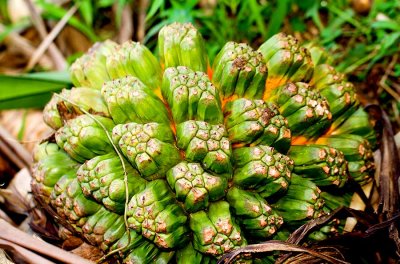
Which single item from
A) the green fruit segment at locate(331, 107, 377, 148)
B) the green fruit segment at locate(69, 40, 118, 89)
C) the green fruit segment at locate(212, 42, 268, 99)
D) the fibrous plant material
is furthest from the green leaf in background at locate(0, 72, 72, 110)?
the green fruit segment at locate(331, 107, 377, 148)

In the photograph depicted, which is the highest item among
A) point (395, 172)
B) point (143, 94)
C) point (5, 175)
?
point (143, 94)

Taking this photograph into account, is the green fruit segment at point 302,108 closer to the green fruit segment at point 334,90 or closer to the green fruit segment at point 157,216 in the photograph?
the green fruit segment at point 334,90

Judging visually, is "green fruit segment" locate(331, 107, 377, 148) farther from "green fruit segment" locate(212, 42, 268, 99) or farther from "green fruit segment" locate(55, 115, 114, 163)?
"green fruit segment" locate(55, 115, 114, 163)

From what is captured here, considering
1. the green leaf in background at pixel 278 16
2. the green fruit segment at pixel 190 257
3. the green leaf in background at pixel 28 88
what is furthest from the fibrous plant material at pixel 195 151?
the green leaf in background at pixel 278 16

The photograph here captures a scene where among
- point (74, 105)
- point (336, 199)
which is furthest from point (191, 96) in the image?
point (336, 199)

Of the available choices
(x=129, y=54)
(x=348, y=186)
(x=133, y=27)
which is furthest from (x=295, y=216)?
(x=133, y=27)

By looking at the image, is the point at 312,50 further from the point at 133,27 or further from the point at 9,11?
the point at 9,11
